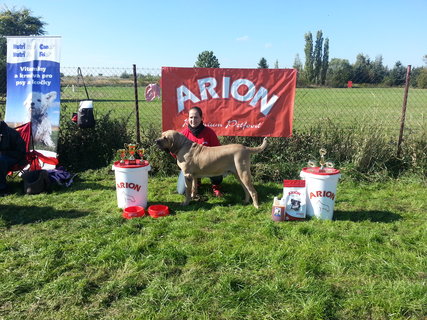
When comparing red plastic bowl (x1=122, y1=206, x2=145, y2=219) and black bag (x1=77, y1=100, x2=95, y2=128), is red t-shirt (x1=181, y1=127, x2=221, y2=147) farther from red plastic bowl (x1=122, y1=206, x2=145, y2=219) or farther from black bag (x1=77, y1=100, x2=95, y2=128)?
black bag (x1=77, y1=100, x2=95, y2=128)

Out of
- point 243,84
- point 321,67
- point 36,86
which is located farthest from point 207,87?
point 321,67

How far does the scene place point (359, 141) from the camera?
Result: 6.57 meters

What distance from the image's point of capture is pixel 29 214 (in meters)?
4.73

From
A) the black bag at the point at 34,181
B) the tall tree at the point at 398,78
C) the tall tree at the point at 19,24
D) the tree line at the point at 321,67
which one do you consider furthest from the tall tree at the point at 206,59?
the black bag at the point at 34,181

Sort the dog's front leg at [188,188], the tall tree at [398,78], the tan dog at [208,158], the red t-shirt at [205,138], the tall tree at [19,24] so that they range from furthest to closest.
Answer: the tall tree at [19,24] → the tall tree at [398,78] → the red t-shirt at [205,138] → the dog's front leg at [188,188] → the tan dog at [208,158]

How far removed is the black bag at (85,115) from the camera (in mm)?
6551

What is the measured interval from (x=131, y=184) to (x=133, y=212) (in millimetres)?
443

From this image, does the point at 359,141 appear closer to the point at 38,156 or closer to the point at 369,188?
the point at 369,188

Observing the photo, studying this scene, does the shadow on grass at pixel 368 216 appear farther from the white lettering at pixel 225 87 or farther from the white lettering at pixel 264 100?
the white lettering at pixel 225 87

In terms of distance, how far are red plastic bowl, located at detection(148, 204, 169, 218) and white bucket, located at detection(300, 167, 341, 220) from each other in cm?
214

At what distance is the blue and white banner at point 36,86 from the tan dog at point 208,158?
314cm

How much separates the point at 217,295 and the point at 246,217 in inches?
77.1

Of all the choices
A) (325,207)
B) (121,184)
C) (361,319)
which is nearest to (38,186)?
(121,184)

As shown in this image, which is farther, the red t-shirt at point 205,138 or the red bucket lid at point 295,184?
the red t-shirt at point 205,138
